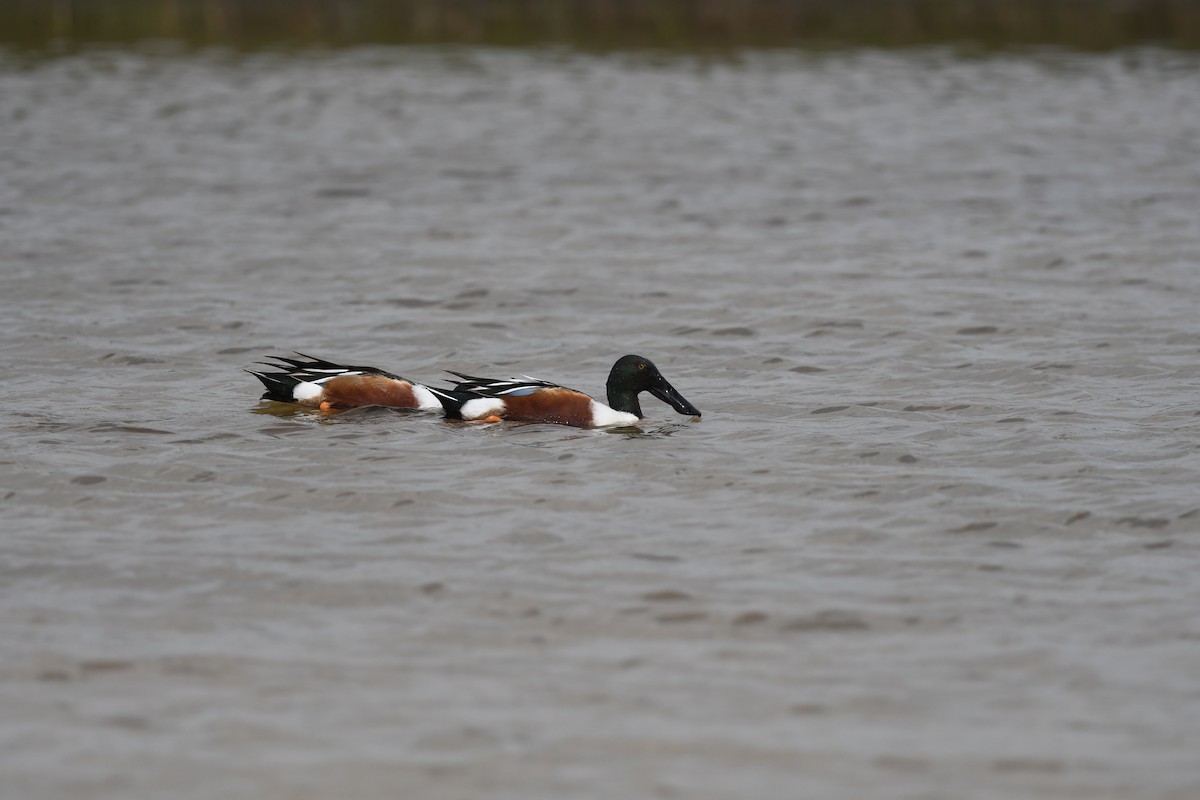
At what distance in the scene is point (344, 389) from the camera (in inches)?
444

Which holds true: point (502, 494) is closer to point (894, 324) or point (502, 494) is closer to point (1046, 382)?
point (1046, 382)

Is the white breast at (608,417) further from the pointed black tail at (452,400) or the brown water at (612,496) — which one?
the pointed black tail at (452,400)

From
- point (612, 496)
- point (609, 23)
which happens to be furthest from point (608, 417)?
point (609, 23)

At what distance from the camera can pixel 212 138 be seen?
26.4 m

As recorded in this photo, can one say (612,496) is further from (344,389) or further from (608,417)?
(344,389)

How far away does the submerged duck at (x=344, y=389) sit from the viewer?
11.2m

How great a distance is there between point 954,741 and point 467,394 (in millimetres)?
5366

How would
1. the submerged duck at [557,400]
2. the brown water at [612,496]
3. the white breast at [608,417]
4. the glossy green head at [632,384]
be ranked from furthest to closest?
1. the glossy green head at [632,384]
2. the white breast at [608,417]
3. the submerged duck at [557,400]
4. the brown water at [612,496]

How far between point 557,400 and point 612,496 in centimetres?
163

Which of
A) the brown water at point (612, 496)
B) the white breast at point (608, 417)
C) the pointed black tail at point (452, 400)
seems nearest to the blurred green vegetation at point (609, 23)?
the brown water at point (612, 496)

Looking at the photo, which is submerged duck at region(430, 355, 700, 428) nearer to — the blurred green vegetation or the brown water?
the brown water

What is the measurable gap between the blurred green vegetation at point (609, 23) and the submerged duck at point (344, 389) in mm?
27917

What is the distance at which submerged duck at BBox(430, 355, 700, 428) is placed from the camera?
11.1 meters

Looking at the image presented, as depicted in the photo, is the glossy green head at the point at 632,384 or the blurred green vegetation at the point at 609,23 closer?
the glossy green head at the point at 632,384
